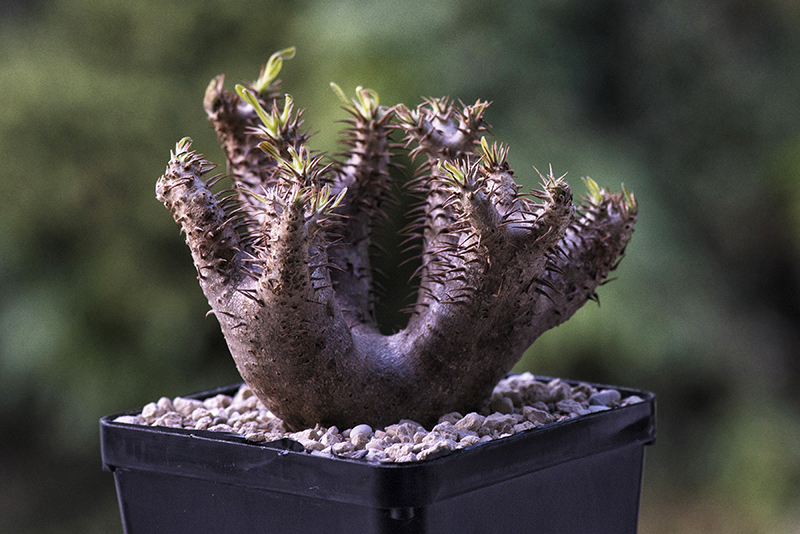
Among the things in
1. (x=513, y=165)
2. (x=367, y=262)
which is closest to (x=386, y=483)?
(x=367, y=262)

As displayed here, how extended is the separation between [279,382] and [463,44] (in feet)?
4.24

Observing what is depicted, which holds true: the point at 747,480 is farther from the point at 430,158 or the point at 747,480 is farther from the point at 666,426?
the point at 430,158

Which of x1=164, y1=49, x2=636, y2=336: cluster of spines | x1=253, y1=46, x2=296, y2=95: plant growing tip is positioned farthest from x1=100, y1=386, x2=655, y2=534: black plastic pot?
x1=253, y1=46, x2=296, y2=95: plant growing tip

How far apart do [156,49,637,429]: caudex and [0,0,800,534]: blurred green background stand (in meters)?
0.97

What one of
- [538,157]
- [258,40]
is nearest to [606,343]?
[538,157]

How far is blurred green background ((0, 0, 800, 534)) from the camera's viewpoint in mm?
1814

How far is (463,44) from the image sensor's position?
1797 mm

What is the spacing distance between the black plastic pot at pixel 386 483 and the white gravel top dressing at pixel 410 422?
2 cm


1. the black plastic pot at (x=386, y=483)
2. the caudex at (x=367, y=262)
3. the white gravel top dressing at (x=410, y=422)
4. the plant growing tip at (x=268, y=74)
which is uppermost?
Result: the plant growing tip at (x=268, y=74)

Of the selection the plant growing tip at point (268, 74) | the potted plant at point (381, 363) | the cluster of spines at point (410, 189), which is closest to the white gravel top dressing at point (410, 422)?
the potted plant at point (381, 363)

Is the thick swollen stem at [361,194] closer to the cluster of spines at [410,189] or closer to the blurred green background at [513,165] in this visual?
the cluster of spines at [410,189]

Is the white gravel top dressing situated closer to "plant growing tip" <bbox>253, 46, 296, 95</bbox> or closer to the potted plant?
the potted plant

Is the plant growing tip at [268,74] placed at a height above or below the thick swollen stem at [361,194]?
above

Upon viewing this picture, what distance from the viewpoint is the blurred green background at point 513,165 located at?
181 centimetres
